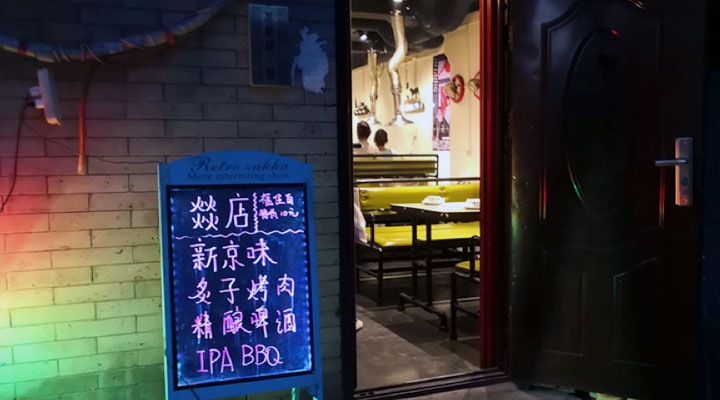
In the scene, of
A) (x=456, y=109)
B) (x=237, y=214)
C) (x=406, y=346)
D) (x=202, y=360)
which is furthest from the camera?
(x=456, y=109)

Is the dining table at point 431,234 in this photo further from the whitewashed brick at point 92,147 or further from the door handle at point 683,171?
the whitewashed brick at point 92,147

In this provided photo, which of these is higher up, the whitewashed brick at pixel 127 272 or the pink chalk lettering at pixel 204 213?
the pink chalk lettering at pixel 204 213

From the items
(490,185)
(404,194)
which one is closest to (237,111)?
(490,185)

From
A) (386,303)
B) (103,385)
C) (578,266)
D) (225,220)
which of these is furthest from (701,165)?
(386,303)

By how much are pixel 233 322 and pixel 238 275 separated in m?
0.17

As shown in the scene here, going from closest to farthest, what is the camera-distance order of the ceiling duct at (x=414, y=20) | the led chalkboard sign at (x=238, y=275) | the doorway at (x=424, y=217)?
1. the led chalkboard sign at (x=238, y=275)
2. the doorway at (x=424, y=217)
3. the ceiling duct at (x=414, y=20)

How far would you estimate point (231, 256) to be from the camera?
6.86ft

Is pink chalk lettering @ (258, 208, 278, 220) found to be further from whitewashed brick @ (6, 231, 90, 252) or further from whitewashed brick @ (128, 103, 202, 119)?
whitewashed brick @ (6, 231, 90, 252)

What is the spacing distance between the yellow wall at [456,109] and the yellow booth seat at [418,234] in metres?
3.53

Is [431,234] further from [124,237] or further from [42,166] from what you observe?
[42,166]

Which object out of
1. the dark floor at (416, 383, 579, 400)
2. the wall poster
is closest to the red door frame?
the dark floor at (416, 383, 579, 400)

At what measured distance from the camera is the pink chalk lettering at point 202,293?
2035 mm

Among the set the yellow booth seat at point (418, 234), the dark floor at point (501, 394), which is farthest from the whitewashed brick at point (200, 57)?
the yellow booth seat at point (418, 234)

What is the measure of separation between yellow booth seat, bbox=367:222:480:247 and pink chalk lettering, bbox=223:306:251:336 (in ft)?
9.10
